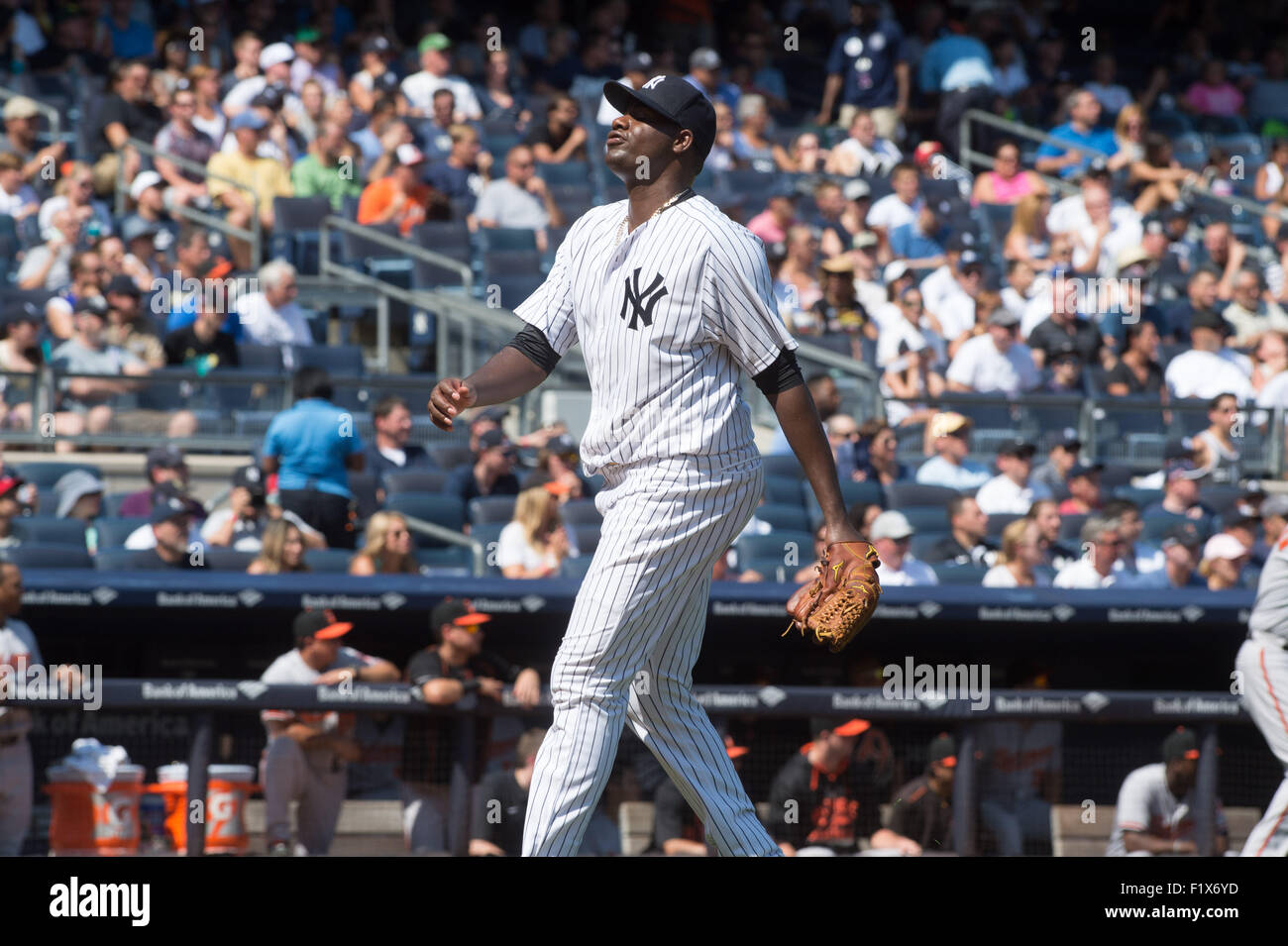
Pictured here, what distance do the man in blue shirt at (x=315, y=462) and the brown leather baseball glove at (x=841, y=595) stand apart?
4.61m

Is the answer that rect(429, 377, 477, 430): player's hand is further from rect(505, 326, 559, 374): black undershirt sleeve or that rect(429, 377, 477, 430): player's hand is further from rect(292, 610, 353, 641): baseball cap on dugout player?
rect(292, 610, 353, 641): baseball cap on dugout player

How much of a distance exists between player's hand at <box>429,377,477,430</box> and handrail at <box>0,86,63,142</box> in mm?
8331

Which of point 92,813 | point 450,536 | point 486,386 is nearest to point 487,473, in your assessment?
point 450,536

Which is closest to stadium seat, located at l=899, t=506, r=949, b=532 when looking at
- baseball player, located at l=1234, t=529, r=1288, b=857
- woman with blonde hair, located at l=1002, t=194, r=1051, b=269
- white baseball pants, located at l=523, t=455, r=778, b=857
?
baseball player, located at l=1234, t=529, r=1288, b=857

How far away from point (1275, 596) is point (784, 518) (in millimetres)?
3302

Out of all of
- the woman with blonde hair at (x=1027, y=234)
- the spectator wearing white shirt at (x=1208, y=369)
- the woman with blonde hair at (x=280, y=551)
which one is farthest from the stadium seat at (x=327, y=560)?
the woman with blonde hair at (x=1027, y=234)

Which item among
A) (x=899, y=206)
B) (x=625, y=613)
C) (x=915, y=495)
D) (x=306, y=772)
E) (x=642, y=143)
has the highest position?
(x=899, y=206)

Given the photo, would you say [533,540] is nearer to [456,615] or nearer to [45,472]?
[456,615]

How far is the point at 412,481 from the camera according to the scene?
27.9ft

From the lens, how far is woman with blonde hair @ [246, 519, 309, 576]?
711cm

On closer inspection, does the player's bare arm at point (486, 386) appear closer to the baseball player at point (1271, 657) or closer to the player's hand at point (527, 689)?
the player's hand at point (527, 689)

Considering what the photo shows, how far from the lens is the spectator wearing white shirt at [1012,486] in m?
8.95

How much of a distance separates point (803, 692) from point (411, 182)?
18.8 ft
